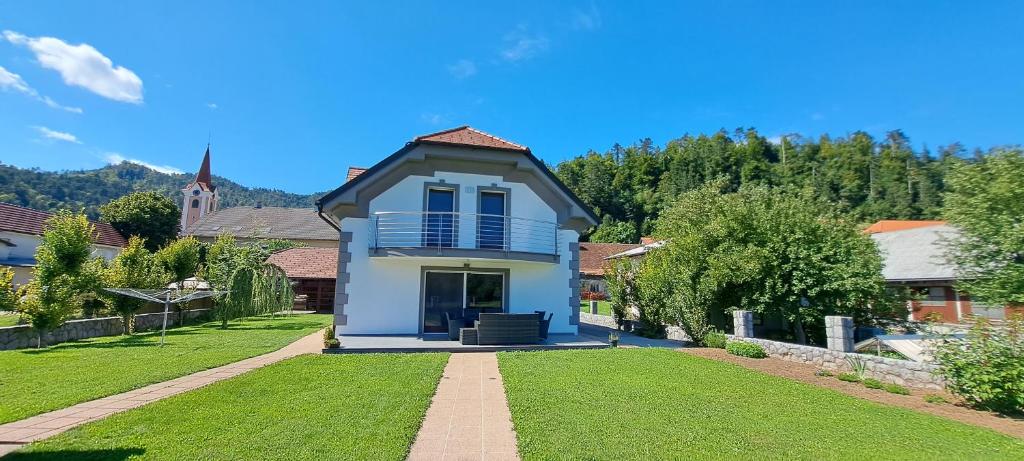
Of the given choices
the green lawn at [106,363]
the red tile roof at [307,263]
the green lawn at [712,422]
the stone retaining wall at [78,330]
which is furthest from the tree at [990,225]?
the red tile roof at [307,263]

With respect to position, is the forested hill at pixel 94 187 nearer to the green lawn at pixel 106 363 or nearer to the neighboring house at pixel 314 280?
the neighboring house at pixel 314 280

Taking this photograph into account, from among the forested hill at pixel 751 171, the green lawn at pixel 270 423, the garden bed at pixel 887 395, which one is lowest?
the garden bed at pixel 887 395

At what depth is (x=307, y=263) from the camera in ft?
99.3

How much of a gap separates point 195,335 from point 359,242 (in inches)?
270

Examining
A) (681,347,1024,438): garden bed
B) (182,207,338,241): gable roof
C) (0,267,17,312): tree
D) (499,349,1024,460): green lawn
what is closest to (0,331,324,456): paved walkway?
(499,349,1024,460): green lawn

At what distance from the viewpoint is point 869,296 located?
44.7 ft

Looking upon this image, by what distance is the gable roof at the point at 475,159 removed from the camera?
13617 mm

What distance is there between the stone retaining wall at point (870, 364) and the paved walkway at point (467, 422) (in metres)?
7.71

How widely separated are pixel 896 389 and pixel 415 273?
38.2ft

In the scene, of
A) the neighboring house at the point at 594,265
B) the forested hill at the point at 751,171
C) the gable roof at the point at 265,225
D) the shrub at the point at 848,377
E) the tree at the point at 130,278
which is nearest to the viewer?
the shrub at the point at 848,377

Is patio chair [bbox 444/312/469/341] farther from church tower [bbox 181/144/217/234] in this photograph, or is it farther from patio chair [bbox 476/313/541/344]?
church tower [bbox 181/144/217/234]

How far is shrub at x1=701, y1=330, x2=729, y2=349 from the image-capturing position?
42.3 feet

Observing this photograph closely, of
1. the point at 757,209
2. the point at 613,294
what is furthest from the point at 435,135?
the point at 757,209

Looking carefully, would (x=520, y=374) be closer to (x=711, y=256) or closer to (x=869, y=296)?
(x=711, y=256)
